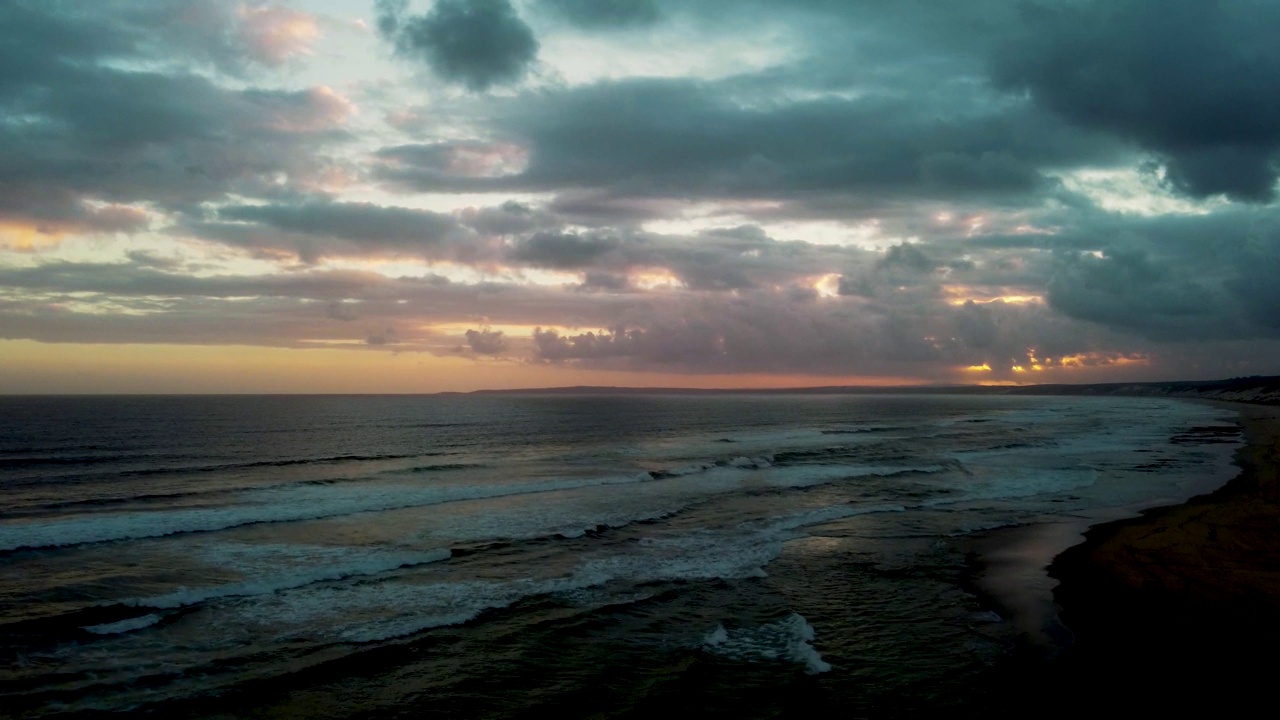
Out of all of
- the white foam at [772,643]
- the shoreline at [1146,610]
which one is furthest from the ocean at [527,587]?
the shoreline at [1146,610]

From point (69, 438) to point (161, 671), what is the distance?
65234 millimetres

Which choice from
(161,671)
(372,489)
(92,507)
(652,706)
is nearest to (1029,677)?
(652,706)

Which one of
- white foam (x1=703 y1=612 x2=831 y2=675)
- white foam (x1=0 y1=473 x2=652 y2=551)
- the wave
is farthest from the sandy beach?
white foam (x1=0 y1=473 x2=652 y2=551)

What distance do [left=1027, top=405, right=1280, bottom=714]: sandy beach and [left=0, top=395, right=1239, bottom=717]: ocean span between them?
0.93 metres

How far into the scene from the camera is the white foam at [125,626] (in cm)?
1561

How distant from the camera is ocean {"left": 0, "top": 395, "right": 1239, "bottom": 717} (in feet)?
41.3

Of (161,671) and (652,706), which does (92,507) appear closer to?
A: (161,671)

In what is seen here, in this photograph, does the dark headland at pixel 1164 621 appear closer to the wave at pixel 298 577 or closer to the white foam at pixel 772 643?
the white foam at pixel 772 643

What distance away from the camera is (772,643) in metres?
14.8

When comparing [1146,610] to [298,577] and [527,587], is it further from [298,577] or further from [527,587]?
[298,577]

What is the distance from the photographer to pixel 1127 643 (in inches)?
549

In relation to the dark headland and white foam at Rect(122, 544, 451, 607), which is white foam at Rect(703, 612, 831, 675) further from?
white foam at Rect(122, 544, 451, 607)

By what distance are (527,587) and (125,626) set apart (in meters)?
8.74

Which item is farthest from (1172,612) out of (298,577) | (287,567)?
(287,567)
